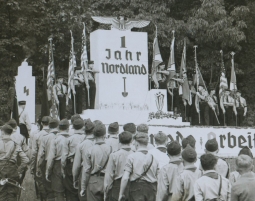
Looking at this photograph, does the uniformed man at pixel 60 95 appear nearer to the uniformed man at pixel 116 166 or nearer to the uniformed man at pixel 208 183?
the uniformed man at pixel 116 166

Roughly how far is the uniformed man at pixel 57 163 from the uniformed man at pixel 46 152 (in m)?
0.45

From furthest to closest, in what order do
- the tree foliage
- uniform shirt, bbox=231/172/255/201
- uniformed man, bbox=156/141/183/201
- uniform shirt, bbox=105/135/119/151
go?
the tree foliage
uniform shirt, bbox=105/135/119/151
uniformed man, bbox=156/141/183/201
uniform shirt, bbox=231/172/255/201

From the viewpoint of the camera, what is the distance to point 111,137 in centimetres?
855

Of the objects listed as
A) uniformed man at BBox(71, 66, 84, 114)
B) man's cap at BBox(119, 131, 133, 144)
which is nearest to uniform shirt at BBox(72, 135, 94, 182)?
man's cap at BBox(119, 131, 133, 144)

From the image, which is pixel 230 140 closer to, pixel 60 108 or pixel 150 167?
pixel 60 108

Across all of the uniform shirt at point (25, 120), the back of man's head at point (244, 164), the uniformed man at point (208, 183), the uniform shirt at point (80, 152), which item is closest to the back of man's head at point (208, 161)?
the uniformed man at point (208, 183)

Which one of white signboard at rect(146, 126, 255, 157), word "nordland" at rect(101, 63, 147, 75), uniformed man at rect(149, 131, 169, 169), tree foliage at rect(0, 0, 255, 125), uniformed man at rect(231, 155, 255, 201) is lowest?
white signboard at rect(146, 126, 255, 157)

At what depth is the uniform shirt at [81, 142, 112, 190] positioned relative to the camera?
8.14 m

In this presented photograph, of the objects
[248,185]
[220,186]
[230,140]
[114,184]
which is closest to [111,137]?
[114,184]

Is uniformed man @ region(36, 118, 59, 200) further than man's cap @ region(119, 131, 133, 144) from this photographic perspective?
Yes

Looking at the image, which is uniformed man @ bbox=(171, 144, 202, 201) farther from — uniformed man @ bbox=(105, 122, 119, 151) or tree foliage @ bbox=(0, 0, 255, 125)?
tree foliage @ bbox=(0, 0, 255, 125)

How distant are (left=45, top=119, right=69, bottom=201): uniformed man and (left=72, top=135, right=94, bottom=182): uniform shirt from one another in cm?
88

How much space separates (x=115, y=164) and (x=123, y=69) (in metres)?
10.9

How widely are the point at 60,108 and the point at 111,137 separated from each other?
36.2 ft
